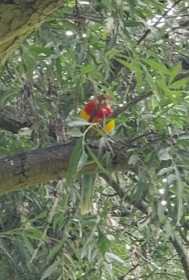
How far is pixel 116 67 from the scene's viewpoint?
1551 millimetres

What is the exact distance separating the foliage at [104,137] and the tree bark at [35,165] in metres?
0.04

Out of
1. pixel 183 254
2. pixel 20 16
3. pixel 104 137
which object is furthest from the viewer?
pixel 183 254

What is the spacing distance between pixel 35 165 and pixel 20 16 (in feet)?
1.15

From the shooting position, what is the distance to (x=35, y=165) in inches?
45.3

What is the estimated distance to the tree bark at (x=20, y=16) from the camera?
0.85 metres

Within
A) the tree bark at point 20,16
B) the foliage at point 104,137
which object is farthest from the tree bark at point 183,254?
the tree bark at point 20,16

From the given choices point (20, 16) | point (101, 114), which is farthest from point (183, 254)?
point (20, 16)

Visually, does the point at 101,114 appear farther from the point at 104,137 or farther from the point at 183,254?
the point at 183,254

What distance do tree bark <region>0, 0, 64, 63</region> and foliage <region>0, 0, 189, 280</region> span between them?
0.19 meters

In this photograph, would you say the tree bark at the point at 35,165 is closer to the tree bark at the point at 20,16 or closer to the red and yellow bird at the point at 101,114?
the red and yellow bird at the point at 101,114

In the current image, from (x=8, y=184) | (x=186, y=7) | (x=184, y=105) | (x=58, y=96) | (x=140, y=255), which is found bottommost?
(x=140, y=255)

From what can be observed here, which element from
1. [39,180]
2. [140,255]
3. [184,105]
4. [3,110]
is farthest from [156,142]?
[140,255]

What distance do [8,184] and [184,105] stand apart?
34cm

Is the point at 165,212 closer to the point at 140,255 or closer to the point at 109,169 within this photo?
the point at 109,169
